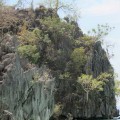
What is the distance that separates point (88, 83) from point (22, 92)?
79.4 feet

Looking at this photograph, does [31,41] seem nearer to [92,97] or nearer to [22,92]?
[92,97]

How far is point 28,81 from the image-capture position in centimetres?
3328

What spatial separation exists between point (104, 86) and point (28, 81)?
1144 inches

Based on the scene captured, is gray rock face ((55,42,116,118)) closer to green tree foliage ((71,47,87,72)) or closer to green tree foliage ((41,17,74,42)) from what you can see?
green tree foliage ((71,47,87,72))

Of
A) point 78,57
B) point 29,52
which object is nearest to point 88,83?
point 78,57

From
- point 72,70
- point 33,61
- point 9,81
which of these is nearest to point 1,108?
point 9,81

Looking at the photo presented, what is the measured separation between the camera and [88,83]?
55844mm

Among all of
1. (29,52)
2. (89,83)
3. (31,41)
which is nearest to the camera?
(29,52)

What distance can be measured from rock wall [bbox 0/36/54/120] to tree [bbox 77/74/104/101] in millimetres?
18773

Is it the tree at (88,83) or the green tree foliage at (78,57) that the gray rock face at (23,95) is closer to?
the tree at (88,83)

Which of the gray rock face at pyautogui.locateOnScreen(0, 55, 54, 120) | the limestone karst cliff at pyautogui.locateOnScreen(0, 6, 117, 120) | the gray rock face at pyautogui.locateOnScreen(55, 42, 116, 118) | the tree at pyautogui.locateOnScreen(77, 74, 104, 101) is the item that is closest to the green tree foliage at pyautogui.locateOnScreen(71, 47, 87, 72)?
the limestone karst cliff at pyautogui.locateOnScreen(0, 6, 117, 120)

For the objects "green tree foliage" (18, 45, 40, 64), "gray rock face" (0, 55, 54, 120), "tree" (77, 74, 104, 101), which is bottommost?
"gray rock face" (0, 55, 54, 120)

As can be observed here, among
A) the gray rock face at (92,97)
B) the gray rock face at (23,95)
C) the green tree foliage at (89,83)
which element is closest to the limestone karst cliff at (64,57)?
the gray rock face at (92,97)

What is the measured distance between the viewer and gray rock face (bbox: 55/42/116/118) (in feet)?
181
